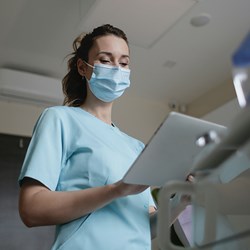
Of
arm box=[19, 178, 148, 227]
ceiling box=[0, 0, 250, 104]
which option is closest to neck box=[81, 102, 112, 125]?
arm box=[19, 178, 148, 227]

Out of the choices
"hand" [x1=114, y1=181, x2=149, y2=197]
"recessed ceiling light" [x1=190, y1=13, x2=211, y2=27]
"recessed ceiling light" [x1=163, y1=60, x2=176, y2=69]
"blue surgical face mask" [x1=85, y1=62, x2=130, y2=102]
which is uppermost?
"recessed ceiling light" [x1=190, y1=13, x2=211, y2=27]

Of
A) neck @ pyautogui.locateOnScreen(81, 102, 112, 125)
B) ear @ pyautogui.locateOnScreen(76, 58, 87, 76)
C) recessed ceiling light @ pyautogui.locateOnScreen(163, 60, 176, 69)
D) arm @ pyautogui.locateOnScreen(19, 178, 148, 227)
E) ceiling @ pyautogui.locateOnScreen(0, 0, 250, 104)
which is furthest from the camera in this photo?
recessed ceiling light @ pyautogui.locateOnScreen(163, 60, 176, 69)

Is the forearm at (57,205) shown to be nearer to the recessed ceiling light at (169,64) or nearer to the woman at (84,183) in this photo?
A: the woman at (84,183)

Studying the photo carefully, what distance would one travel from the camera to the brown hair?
117cm

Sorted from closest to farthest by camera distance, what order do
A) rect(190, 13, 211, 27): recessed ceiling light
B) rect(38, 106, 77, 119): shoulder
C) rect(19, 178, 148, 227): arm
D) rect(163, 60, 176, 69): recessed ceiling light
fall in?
rect(19, 178, 148, 227): arm < rect(38, 106, 77, 119): shoulder < rect(190, 13, 211, 27): recessed ceiling light < rect(163, 60, 176, 69): recessed ceiling light

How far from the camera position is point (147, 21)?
2074 millimetres

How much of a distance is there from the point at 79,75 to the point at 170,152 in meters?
0.62

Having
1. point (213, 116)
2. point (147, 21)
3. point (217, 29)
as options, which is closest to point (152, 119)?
point (213, 116)

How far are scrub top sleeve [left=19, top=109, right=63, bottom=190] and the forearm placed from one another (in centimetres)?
4

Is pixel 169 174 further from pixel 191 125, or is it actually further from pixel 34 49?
pixel 34 49

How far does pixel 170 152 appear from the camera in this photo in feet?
2.20

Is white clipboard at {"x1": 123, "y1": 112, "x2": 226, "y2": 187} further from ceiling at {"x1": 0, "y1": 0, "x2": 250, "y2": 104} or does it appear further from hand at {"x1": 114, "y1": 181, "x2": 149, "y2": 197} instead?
ceiling at {"x1": 0, "y1": 0, "x2": 250, "y2": 104}

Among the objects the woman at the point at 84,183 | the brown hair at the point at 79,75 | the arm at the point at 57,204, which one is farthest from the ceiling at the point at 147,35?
the arm at the point at 57,204

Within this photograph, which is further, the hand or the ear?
the ear
